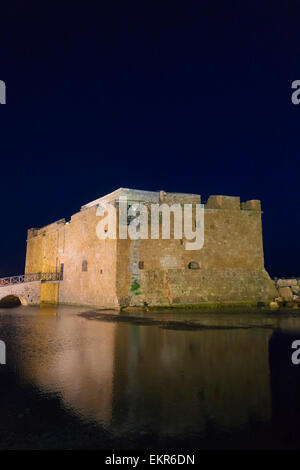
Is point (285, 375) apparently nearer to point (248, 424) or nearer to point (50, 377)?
point (248, 424)

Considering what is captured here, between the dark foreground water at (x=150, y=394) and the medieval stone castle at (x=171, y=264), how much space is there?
28.7 ft

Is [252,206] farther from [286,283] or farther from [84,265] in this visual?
[84,265]

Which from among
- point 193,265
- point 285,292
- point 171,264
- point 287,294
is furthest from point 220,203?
point 287,294

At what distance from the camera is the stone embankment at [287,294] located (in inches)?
685

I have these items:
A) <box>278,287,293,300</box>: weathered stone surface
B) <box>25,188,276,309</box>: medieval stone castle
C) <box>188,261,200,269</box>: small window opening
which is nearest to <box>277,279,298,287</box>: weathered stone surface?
<box>278,287,293,300</box>: weathered stone surface

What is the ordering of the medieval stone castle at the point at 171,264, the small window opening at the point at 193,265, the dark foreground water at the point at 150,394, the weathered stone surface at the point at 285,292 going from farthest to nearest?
the weathered stone surface at the point at 285,292 → the small window opening at the point at 193,265 → the medieval stone castle at the point at 171,264 → the dark foreground water at the point at 150,394

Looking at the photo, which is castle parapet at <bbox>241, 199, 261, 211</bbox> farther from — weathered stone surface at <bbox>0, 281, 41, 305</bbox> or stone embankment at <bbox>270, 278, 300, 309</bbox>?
weathered stone surface at <bbox>0, 281, 41, 305</bbox>

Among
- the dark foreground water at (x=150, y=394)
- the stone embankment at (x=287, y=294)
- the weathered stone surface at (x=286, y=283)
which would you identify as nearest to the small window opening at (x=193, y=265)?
the stone embankment at (x=287, y=294)

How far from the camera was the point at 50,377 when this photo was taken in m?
4.59

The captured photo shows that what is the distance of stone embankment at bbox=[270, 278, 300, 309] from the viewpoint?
17.4 m

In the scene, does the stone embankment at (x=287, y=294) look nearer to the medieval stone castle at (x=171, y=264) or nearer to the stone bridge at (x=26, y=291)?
the medieval stone castle at (x=171, y=264)

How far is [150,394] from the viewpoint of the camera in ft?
12.7

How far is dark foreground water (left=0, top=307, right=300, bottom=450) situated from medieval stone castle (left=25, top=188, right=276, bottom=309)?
8757 millimetres
